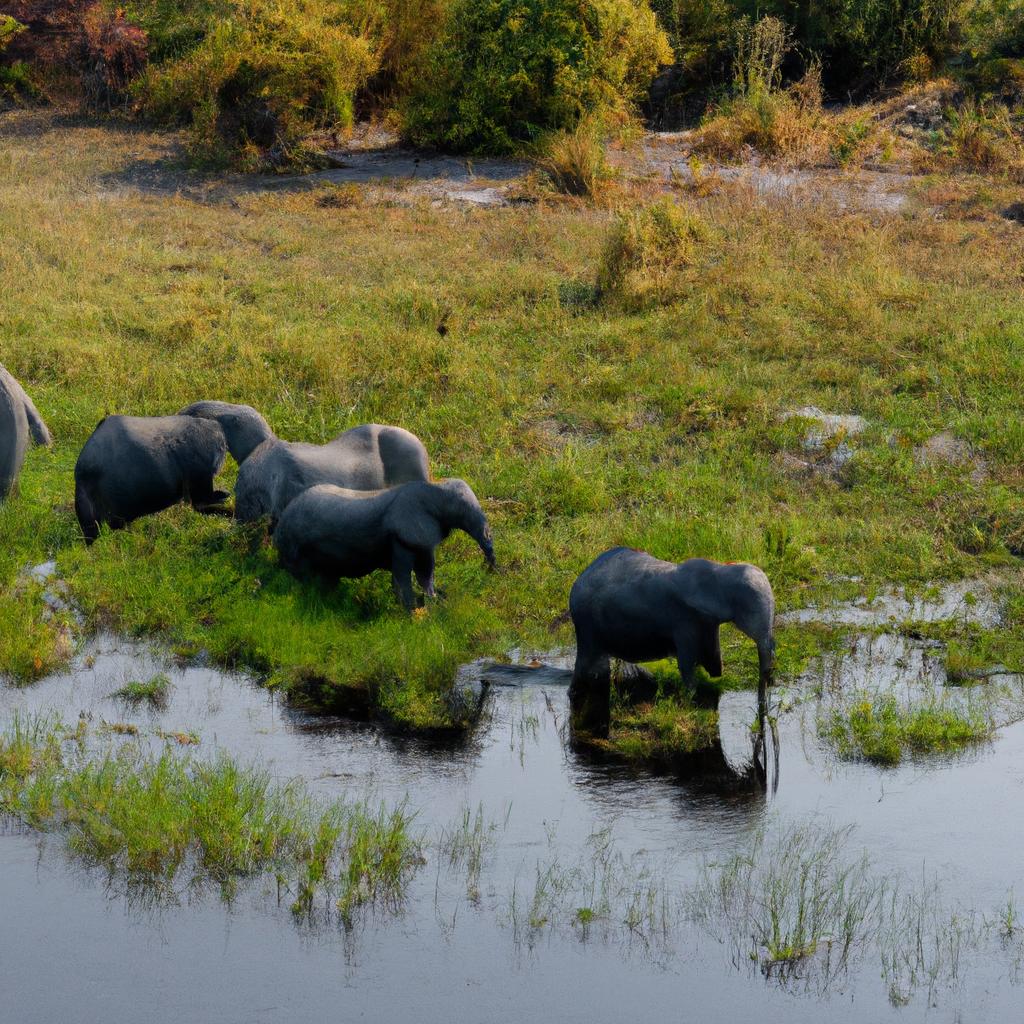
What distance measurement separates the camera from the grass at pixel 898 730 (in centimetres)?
833

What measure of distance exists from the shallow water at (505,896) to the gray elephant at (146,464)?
246 centimetres

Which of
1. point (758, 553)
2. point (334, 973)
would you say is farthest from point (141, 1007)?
point (758, 553)

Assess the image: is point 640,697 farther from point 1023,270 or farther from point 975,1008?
point 1023,270

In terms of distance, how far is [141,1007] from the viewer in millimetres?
6160

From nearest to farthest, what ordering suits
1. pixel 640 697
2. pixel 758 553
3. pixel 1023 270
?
pixel 640 697, pixel 758 553, pixel 1023 270

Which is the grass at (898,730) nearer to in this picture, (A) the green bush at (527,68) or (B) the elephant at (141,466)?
(B) the elephant at (141,466)

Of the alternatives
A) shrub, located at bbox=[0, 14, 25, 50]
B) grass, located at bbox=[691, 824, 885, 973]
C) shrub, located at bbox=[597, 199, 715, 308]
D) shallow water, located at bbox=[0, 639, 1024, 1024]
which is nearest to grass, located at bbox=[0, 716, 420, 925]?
shallow water, located at bbox=[0, 639, 1024, 1024]

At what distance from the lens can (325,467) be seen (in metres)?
10.8

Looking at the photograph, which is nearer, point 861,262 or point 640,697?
point 640,697

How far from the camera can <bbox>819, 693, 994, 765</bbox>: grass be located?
833 centimetres

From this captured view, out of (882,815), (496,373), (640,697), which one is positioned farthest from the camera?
(496,373)

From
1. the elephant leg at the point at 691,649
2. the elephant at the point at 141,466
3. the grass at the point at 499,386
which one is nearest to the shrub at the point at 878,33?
the grass at the point at 499,386

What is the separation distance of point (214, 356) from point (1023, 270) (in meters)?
8.67

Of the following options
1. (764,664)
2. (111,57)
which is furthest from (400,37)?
(764,664)
